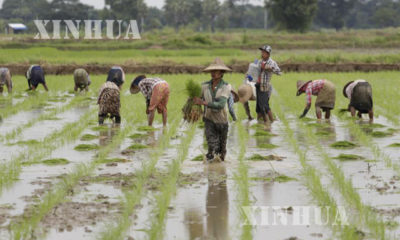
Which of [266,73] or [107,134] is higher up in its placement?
[266,73]

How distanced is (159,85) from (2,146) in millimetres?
2435

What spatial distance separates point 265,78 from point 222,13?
7404cm

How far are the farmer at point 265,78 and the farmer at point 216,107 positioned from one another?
3.44m

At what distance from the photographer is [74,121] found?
39.9 ft

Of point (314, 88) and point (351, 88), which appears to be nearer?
point (351, 88)

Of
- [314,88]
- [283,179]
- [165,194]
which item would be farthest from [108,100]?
[165,194]

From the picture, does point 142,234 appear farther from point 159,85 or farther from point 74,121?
point 74,121

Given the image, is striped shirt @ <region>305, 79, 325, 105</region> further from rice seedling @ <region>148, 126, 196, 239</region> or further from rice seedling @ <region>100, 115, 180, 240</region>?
rice seedling @ <region>100, 115, 180, 240</region>

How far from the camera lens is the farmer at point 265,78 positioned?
1108 centimetres

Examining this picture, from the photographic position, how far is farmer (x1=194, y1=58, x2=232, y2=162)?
7441 millimetres

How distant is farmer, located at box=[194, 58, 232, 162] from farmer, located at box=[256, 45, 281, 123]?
11.3 ft

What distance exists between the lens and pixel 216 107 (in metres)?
7.46

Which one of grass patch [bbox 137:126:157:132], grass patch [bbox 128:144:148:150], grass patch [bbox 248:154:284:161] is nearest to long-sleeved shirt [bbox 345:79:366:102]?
grass patch [bbox 137:126:157:132]

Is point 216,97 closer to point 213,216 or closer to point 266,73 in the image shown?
point 213,216
